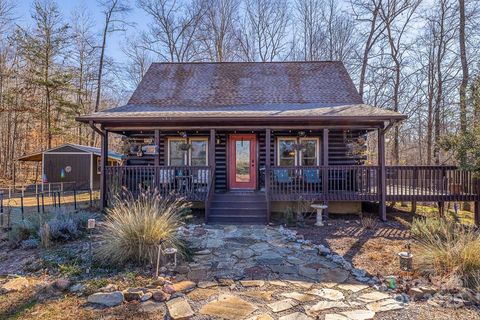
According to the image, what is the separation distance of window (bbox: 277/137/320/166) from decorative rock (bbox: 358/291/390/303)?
22.5 feet

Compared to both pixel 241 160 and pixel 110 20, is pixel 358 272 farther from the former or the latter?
pixel 110 20

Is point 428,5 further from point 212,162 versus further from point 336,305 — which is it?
point 336,305

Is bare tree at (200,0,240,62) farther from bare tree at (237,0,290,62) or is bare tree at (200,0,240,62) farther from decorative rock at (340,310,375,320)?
decorative rock at (340,310,375,320)

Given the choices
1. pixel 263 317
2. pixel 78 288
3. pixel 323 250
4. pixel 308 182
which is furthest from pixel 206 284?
pixel 308 182

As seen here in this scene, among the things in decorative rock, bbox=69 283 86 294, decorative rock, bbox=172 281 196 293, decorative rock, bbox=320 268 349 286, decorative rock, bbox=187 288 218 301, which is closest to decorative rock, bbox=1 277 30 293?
decorative rock, bbox=69 283 86 294

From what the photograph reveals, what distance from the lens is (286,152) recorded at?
10.5 metres

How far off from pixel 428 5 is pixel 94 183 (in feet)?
68.1

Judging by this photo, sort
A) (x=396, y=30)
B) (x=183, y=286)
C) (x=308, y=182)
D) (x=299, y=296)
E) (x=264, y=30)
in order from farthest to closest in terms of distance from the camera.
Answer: (x=264, y=30) → (x=396, y=30) → (x=308, y=182) → (x=183, y=286) → (x=299, y=296)

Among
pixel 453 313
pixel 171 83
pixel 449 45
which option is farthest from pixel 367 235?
pixel 449 45

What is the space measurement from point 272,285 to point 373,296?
130 cm

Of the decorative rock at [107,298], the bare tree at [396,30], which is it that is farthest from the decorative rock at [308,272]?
the bare tree at [396,30]

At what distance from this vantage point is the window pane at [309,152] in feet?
34.2

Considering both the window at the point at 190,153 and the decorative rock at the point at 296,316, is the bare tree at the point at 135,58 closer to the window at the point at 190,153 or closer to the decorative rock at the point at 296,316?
the window at the point at 190,153

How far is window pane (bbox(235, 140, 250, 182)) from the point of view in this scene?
10484mm
